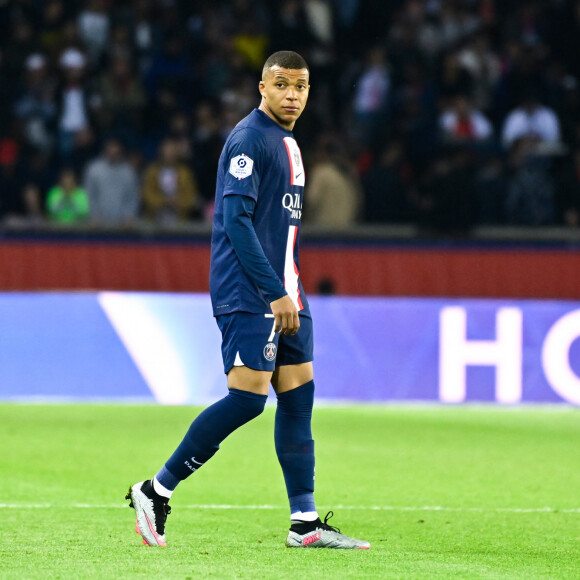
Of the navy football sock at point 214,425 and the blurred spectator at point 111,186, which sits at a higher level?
the blurred spectator at point 111,186

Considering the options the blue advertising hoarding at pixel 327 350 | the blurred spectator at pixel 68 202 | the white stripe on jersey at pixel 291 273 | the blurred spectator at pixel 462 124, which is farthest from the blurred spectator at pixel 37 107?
the white stripe on jersey at pixel 291 273

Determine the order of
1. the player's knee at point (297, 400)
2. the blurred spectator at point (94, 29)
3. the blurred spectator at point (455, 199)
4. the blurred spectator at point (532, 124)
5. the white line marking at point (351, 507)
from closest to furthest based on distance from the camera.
Answer: 1. the player's knee at point (297, 400)
2. the white line marking at point (351, 507)
3. the blurred spectator at point (455, 199)
4. the blurred spectator at point (532, 124)
5. the blurred spectator at point (94, 29)

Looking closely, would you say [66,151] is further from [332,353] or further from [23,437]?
[23,437]

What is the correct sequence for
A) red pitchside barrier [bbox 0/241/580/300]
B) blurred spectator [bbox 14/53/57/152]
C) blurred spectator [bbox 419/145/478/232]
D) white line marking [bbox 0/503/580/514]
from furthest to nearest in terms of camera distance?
blurred spectator [bbox 14/53/57/152]
blurred spectator [bbox 419/145/478/232]
red pitchside barrier [bbox 0/241/580/300]
white line marking [bbox 0/503/580/514]

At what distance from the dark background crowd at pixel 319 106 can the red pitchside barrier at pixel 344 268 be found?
0.55 m

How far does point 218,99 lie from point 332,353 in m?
5.53

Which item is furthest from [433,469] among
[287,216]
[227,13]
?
[227,13]

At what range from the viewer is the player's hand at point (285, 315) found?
555cm

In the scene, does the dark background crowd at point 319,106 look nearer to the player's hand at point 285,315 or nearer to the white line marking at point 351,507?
the white line marking at point 351,507

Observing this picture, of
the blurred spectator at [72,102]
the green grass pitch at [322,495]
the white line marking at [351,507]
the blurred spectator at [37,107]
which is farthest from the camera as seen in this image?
the blurred spectator at [37,107]

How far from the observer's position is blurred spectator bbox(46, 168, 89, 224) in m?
15.3

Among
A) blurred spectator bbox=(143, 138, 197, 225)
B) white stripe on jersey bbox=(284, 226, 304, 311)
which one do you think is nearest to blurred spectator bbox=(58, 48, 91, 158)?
blurred spectator bbox=(143, 138, 197, 225)

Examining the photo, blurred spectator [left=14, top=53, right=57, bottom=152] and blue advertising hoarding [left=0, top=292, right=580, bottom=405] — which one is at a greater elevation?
blurred spectator [left=14, top=53, right=57, bottom=152]

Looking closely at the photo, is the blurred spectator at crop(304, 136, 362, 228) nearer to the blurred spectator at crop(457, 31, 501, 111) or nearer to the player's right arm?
the blurred spectator at crop(457, 31, 501, 111)
